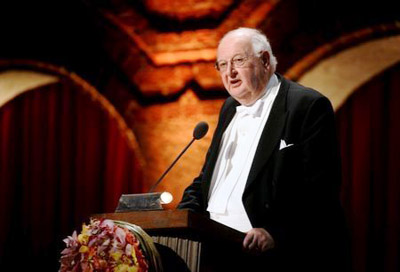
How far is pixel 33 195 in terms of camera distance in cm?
689

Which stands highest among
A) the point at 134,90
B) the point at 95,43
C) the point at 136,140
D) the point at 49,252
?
the point at 95,43

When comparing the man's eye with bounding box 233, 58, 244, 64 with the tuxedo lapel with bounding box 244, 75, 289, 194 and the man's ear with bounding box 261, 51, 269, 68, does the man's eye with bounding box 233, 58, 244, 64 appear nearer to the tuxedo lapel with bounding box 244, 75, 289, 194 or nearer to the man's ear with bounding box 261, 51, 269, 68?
the man's ear with bounding box 261, 51, 269, 68

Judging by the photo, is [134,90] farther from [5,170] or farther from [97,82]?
[5,170]

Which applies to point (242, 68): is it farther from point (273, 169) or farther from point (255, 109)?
point (273, 169)

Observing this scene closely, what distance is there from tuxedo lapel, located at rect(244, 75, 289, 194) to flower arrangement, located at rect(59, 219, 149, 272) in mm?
500

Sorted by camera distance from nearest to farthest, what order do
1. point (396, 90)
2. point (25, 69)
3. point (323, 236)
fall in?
point (323, 236)
point (396, 90)
point (25, 69)

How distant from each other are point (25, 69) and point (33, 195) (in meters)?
1.19

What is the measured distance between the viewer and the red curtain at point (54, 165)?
678cm

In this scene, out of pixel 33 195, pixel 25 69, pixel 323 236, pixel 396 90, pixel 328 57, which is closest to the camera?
pixel 323 236

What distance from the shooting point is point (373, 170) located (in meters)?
5.71

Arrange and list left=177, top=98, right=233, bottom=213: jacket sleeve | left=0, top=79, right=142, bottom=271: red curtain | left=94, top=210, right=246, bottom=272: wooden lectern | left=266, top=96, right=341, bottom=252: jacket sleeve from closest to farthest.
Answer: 1. left=94, top=210, right=246, bottom=272: wooden lectern
2. left=266, top=96, right=341, bottom=252: jacket sleeve
3. left=177, top=98, right=233, bottom=213: jacket sleeve
4. left=0, top=79, right=142, bottom=271: red curtain

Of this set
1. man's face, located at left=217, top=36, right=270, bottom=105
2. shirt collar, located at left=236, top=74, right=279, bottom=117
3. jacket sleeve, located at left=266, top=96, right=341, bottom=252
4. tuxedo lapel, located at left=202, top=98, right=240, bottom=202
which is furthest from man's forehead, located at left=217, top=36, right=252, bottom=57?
jacket sleeve, located at left=266, top=96, right=341, bottom=252

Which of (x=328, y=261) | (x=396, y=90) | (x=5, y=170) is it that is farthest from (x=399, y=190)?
(x=5, y=170)

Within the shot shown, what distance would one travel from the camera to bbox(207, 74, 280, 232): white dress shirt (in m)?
3.07
